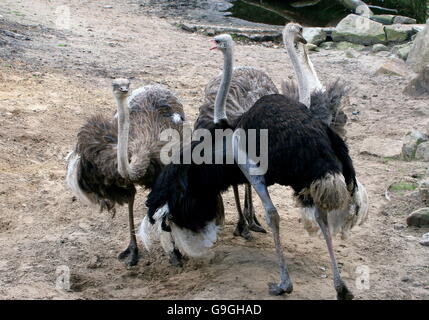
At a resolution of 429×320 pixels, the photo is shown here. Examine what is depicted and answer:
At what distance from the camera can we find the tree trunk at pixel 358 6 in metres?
15.9

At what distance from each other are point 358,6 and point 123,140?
1282 cm

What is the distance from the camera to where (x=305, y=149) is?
421 cm

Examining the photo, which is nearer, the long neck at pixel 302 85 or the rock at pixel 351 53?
the long neck at pixel 302 85

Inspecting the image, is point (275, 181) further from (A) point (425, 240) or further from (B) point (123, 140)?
(A) point (425, 240)

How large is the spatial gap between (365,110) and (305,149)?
A: 5102 millimetres

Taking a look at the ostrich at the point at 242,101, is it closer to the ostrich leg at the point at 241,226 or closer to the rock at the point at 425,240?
the ostrich leg at the point at 241,226

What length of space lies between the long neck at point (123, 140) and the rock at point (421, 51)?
6.25 metres

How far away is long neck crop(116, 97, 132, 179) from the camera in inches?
199

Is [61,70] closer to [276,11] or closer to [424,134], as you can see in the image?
[424,134]

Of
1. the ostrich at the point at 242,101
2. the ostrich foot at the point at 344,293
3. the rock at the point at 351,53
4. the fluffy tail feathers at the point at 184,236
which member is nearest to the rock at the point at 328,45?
the rock at the point at 351,53

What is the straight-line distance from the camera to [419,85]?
9.43 m

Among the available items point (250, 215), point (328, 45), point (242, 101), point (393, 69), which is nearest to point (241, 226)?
point (250, 215)

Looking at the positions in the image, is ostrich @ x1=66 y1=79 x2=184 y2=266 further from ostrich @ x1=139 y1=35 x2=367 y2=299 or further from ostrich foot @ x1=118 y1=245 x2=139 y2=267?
ostrich @ x1=139 y1=35 x2=367 y2=299

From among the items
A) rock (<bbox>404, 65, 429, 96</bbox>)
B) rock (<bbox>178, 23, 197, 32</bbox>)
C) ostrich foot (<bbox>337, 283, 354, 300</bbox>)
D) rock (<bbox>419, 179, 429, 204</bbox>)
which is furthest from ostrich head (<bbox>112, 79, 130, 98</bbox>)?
rock (<bbox>178, 23, 197, 32</bbox>)
